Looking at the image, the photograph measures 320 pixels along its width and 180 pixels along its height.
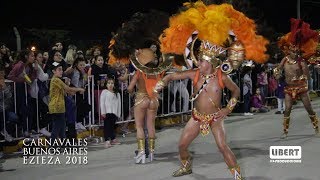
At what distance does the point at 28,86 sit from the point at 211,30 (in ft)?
15.0

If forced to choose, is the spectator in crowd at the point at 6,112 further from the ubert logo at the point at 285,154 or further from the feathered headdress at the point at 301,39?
the feathered headdress at the point at 301,39

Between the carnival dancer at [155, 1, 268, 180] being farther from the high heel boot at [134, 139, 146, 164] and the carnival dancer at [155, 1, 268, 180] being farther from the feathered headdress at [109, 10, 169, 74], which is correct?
the feathered headdress at [109, 10, 169, 74]

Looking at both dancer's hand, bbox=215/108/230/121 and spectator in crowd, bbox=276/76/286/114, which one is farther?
spectator in crowd, bbox=276/76/286/114

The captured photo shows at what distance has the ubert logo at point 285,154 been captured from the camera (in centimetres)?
717

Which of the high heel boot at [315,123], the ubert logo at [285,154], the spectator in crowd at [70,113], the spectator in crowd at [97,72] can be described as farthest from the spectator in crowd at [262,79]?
the spectator in crowd at [70,113]

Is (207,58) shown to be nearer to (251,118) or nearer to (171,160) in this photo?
(171,160)

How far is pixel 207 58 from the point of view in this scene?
5664mm

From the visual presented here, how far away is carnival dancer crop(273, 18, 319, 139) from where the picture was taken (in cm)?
907

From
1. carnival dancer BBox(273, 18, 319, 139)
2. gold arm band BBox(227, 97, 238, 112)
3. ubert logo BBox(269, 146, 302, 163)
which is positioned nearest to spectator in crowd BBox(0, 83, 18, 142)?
gold arm band BBox(227, 97, 238, 112)

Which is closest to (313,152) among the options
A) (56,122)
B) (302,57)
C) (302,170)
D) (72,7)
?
(302,170)

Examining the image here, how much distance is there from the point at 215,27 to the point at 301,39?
14.0ft

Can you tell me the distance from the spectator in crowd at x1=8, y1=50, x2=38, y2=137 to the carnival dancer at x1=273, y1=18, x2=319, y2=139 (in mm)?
4897

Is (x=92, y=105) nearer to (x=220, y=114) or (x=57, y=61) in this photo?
(x=57, y=61)

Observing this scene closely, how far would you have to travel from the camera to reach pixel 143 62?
7.28 meters
